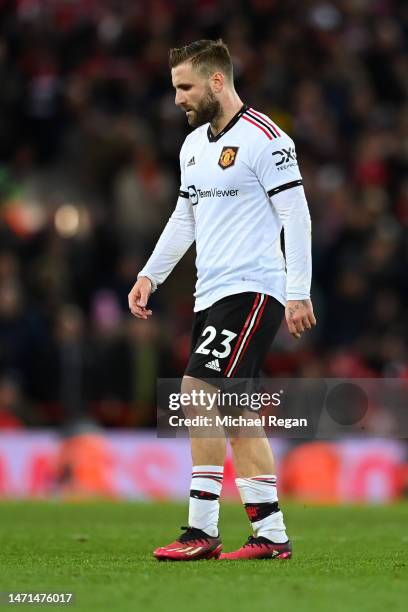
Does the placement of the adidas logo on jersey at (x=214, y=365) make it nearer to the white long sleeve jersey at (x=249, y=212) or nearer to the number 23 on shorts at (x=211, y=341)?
the number 23 on shorts at (x=211, y=341)

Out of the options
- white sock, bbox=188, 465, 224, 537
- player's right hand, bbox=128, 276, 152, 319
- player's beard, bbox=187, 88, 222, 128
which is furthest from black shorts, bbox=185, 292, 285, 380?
player's beard, bbox=187, 88, 222, 128

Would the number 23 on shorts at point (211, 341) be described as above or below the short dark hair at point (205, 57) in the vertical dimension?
below

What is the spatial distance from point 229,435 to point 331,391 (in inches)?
43.4

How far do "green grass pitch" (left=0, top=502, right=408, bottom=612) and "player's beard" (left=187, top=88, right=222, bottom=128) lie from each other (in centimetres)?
218

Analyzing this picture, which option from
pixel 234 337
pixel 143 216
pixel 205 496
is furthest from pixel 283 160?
pixel 143 216

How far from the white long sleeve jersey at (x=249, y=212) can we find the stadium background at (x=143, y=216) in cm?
776

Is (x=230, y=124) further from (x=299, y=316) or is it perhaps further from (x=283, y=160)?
(x=299, y=316)

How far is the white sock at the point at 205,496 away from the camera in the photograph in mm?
7074

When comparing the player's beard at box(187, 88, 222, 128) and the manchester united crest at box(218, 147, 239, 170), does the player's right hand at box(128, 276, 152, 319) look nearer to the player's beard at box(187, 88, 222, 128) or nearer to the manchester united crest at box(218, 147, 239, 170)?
the manchester united crest at box(218, 147, 239, 170)

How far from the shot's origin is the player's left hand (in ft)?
22.4

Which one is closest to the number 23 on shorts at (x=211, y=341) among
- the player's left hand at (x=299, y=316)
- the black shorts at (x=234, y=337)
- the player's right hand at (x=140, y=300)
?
the black shorts at (x=234, y=337)

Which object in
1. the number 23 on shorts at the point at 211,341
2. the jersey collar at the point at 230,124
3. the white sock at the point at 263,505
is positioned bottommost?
the white sock at the point at 263,505

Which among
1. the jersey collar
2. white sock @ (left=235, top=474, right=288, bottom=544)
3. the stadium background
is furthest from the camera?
the stadium background

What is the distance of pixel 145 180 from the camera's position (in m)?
16.6
